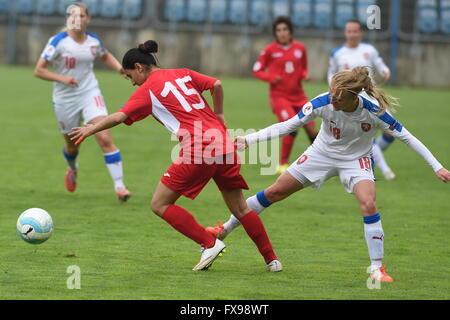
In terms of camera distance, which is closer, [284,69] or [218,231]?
[218,231]

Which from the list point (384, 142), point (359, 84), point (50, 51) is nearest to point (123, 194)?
point (50, 51)

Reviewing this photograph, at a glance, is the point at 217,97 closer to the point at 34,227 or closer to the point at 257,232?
the point at 257,232

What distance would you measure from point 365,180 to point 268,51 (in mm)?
6723

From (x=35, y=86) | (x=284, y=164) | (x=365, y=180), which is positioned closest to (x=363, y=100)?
(x=365, y=180)

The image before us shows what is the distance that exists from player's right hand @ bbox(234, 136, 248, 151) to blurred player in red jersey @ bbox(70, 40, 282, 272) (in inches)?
2.0

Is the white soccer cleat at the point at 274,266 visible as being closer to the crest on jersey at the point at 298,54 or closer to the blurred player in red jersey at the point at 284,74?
the blurred player in red jersey at the point at 284,74

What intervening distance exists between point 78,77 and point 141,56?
12.6 feet

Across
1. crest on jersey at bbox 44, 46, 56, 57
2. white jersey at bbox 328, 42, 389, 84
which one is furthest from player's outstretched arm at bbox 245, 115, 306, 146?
white jersey at bbox 328, 42, 389, 84

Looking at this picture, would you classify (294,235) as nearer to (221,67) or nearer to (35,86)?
(35,86)

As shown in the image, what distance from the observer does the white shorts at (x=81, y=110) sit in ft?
33.9

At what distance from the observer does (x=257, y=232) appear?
694 cm

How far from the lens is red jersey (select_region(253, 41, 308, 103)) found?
13.0 metres

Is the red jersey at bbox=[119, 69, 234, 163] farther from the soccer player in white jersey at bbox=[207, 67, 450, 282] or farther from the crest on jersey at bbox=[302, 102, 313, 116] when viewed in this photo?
the crest on jersey at bbox=[302, 102, 313, 116]

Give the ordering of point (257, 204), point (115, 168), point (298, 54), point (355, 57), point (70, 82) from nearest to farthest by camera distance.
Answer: point (257, 204) < point (70, 82) < point (115, 168) < point (355, 57) < point (298, 54)
